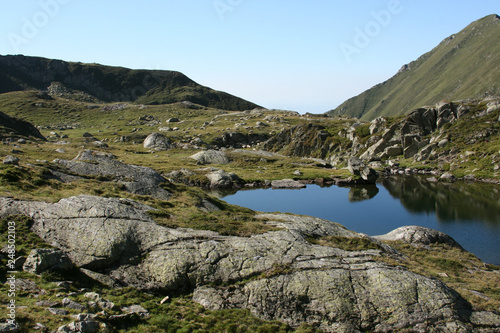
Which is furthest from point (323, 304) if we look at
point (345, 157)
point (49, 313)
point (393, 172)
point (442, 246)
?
point (345, 157)

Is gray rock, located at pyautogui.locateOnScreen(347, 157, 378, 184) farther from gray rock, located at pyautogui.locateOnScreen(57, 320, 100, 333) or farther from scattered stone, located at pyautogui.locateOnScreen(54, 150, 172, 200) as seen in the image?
gray rock, located at pyautogui.locateOnScreen(57, 320, 100, 333)

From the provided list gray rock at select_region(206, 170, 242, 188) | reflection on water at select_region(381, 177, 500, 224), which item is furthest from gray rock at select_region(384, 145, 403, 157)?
gray rock at select_region(206, 170, 242, 188)

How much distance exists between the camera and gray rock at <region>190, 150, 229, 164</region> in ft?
383

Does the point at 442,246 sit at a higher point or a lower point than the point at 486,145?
lower

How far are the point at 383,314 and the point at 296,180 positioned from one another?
82778 millimetres

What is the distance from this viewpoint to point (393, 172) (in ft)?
392

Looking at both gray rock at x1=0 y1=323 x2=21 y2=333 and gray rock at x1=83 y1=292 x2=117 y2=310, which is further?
gray rock at x1=83 y1=292 x2=117 y2=310

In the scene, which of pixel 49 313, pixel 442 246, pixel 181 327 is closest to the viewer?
pixel 49 313

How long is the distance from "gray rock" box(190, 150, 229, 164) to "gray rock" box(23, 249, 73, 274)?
307 ft

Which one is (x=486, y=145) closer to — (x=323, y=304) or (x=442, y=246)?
(x=442, y=246)

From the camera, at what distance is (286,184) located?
9706 centimetres

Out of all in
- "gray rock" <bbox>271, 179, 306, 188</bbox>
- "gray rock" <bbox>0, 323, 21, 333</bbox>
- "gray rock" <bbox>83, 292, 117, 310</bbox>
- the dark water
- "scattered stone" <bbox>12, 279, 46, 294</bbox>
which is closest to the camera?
"gray rock" <bbox>0, 323, 21, 333</bbox>

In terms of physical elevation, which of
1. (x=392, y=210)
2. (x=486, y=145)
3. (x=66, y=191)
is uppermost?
(x=486, y=145)

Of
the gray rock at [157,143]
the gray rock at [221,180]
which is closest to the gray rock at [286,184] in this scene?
the gray rock at [221,180]
